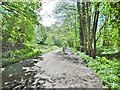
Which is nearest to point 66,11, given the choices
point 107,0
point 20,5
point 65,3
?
point 65,3

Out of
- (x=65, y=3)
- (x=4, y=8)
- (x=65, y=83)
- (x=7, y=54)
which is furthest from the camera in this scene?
(x=65, y=3)

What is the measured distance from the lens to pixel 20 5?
390 inches

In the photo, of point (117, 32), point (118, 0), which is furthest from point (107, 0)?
point (117, 32)

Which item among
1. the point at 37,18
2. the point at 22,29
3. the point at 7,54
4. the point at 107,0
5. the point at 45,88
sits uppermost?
the point at 107,0

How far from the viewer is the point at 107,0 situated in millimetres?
6203

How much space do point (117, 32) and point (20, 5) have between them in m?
5.99

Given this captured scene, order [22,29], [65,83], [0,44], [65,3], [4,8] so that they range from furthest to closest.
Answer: [65,3], [0,44], [22,29], [4,8], [65,83]

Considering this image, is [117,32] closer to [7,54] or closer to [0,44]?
[0,44]

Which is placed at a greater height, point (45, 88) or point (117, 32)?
point (117, 32)

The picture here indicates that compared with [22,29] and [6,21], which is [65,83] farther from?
[22,29]

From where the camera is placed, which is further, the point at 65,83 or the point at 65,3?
→ the point at 65,3

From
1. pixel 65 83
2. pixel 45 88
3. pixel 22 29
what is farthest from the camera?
pixel 22 29

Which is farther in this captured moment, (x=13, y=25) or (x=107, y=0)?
(x=13, y=25)

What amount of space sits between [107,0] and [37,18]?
17.0 feet
